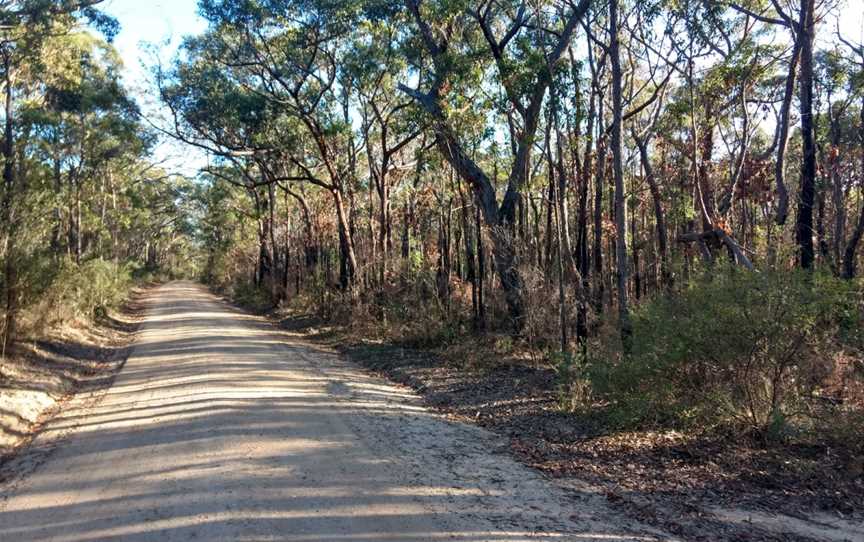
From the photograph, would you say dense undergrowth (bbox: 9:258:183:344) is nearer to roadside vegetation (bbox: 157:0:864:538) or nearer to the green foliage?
roadside vegetation (bbox: 157:0:864:538)

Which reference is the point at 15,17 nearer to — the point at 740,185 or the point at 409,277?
the point at 409,277

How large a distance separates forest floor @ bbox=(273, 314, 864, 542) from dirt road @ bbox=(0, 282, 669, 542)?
0.44 m

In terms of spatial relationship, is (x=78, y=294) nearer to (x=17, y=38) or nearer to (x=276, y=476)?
(x=17, y=38)

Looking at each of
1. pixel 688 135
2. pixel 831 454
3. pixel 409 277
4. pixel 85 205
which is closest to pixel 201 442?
pixel 831 454

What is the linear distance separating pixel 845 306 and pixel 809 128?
619 centimetres

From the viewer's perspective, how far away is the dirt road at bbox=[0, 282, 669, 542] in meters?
5.39

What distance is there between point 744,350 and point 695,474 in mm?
1503

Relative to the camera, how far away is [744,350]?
297 inches

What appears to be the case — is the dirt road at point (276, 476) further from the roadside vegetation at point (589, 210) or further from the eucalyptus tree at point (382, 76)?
the eucalyptus tree at point (382, 76)

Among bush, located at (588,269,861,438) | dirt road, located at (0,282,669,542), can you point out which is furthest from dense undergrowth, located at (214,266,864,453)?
dirt road, located at (0,282,669,542)

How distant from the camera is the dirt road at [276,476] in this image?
5.39m

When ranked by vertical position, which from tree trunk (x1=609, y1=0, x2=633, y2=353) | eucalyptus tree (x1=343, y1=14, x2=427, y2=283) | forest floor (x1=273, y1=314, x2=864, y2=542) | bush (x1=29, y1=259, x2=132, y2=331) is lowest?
forest floor (x1=273, y1=314, x2=864, y2=542)

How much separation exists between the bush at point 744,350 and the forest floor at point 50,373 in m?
7.61

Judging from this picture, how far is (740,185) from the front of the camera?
68.6ft
